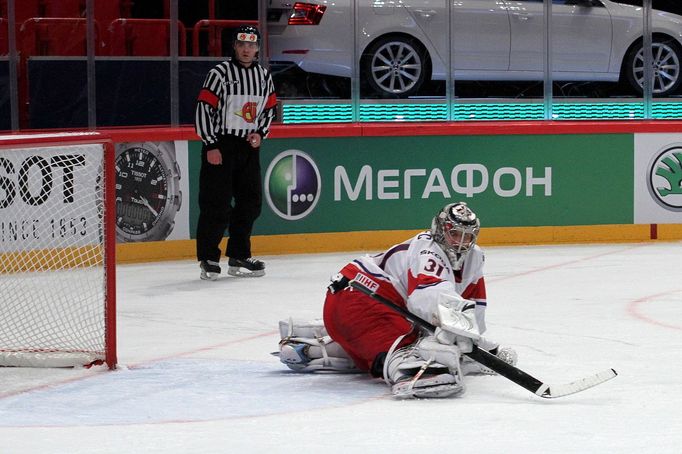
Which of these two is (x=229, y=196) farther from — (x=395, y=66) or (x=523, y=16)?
(x=523, y=16)

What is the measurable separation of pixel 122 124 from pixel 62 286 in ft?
9.10

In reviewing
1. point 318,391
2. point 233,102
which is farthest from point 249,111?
point 318,391

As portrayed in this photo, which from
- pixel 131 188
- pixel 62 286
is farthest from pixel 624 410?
pixel 131 188

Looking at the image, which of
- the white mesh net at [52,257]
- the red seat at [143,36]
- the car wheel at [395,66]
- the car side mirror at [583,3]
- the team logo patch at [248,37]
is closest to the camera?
the white mesh net at [52,257]

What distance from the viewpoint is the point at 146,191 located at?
355 inches

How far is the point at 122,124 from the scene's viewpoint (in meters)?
9.15

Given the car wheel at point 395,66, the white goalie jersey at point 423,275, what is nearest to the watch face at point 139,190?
the car wheel at point 395,66

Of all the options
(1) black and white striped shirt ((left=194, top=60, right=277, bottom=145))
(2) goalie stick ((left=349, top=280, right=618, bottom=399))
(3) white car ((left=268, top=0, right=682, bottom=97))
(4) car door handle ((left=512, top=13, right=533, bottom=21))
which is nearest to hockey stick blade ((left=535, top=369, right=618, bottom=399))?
(2) goalie stick ((left=349, top=280, right=618, bottom=399))

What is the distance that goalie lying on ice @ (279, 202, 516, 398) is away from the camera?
15.9 feet

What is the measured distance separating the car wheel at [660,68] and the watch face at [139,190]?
3776 millimetres

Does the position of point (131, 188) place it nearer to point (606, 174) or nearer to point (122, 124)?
point (122, 124)

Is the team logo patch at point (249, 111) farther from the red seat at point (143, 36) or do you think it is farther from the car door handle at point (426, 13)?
the car door handle at point (426, 13)

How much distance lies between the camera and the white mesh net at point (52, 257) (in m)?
5.85

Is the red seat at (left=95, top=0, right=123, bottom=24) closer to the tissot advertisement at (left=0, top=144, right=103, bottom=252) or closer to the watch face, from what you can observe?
the watch face
